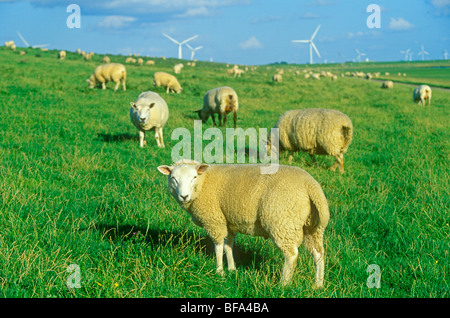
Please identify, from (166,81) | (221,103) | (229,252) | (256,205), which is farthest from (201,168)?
(166,81)

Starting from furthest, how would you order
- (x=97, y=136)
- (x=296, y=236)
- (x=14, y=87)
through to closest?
(x=14, y=87)
(x=97, y=136)
(x=296, y=236)

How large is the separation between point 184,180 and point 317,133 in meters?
6.41

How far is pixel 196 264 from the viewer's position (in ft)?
14.2

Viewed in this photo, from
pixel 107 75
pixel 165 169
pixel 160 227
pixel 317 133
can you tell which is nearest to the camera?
pixel 165 169

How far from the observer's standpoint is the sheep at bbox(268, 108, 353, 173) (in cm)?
986

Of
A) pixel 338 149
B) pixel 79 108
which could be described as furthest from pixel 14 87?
pixel 338 149

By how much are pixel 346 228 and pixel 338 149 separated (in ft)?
14.7

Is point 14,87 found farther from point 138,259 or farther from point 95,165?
point 138,259

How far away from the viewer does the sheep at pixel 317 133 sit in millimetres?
9859

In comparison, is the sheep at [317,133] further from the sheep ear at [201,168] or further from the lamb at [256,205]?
the sheep ear at [201,168]

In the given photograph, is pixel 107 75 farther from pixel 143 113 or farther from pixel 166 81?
pixel 143 113

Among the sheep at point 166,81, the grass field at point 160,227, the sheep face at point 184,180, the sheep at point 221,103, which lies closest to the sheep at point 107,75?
the sheep at point 166,81

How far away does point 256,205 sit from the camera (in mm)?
4207
